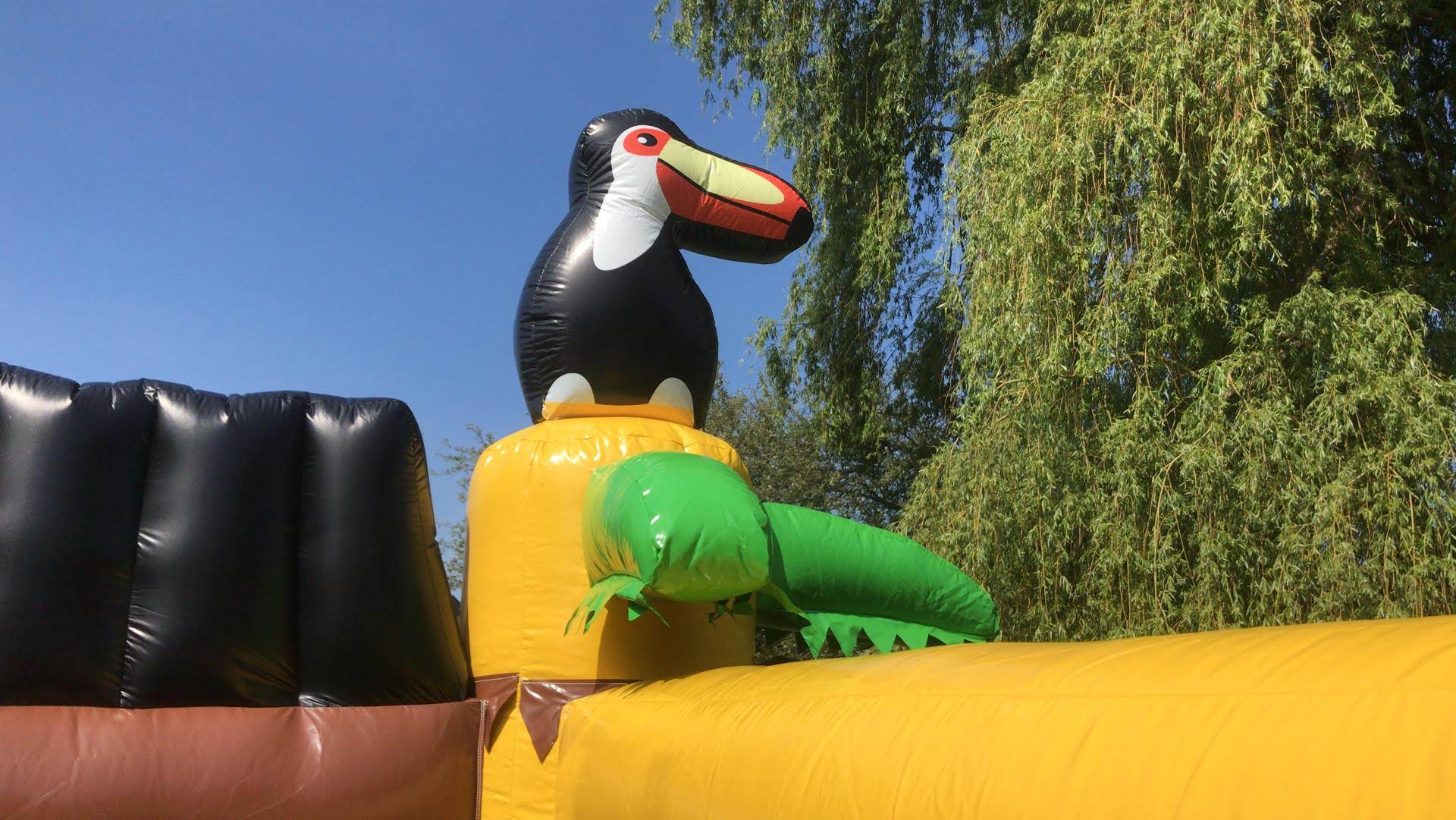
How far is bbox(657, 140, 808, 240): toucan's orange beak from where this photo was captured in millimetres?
3469

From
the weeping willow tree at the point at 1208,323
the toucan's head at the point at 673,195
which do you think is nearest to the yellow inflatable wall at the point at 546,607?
the toucan's head at the point at 673,195

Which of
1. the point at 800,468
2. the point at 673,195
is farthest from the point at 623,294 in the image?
the point at 800,468

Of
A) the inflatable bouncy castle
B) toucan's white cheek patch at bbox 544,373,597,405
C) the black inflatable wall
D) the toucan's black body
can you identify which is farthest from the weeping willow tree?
the black inflatable wall

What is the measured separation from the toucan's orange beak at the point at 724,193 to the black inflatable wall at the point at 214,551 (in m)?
1.14

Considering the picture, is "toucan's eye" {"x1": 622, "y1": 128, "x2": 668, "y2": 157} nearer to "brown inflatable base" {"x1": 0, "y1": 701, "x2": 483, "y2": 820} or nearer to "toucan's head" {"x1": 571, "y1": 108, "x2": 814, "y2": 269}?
"toucan's head" {"x1": 571, "y1": 108, "x2": 814, "y2": 269}

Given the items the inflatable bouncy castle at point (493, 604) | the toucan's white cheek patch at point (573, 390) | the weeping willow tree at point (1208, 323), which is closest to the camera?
the inflatable bouncy castle at point (493, 604)

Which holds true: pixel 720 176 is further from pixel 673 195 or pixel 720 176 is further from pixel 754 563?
pixel 754 563

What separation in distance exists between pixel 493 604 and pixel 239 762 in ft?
2.37

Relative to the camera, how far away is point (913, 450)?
10.3m

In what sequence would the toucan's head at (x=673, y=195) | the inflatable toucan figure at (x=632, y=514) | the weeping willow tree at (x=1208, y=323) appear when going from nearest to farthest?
the inflatable toucan figure at (x=632, y=514) < the toucan's head at (x=673, y=195) < the weeping willow tree at (x=1208, y=323)

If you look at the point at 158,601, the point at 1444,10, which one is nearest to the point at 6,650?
the point at 158,601

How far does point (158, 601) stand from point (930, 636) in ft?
6.82

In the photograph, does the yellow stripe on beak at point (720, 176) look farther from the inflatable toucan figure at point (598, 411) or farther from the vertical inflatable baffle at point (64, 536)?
the vertical inflatable baffle at point (64, 536)

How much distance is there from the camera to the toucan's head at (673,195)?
3.38 metres
